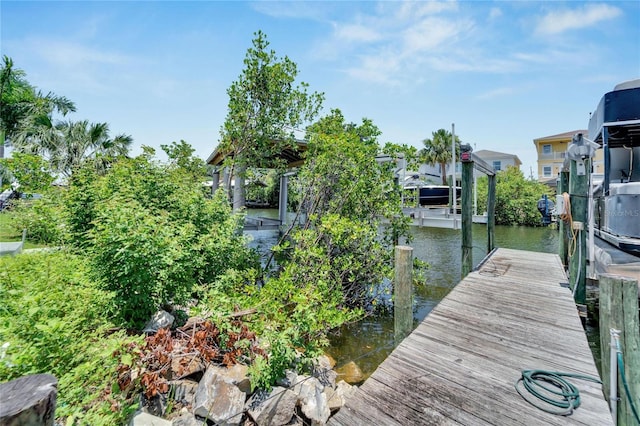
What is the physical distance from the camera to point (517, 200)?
25.5 meters

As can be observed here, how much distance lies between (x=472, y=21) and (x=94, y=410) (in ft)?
30.7

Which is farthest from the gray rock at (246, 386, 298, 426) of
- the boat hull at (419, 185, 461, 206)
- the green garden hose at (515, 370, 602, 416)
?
→ the boat hull at (419, 185, 461, 206)

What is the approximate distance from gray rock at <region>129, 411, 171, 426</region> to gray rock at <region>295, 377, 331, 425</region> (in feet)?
4.55

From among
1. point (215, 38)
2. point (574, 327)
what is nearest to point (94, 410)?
point (574, 327)

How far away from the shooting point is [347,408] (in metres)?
2.32

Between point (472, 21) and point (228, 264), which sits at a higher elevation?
point (472, 21)

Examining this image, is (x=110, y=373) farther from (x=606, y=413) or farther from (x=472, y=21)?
(x=472, y=21)

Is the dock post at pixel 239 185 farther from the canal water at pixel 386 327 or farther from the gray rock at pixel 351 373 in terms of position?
the gray rock at pixel 351 373

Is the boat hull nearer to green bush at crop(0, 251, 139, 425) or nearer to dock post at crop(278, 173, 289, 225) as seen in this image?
dock post at crop(278, 173, 289, 225)

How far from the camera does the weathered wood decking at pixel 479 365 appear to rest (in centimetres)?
219

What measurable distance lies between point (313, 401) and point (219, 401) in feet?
3.47

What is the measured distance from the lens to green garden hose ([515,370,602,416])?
2211mm

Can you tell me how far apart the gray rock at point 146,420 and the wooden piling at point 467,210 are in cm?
627

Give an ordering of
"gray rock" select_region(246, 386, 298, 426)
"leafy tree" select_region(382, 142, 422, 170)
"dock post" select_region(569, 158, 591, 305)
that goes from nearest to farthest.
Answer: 1. "gray rock" select_region(246, 386, 298, 426)
2. "dock post" select_region(569, 158, 591, 305)
3. "leafy tree" select_region(382, 142, 422, 170)
